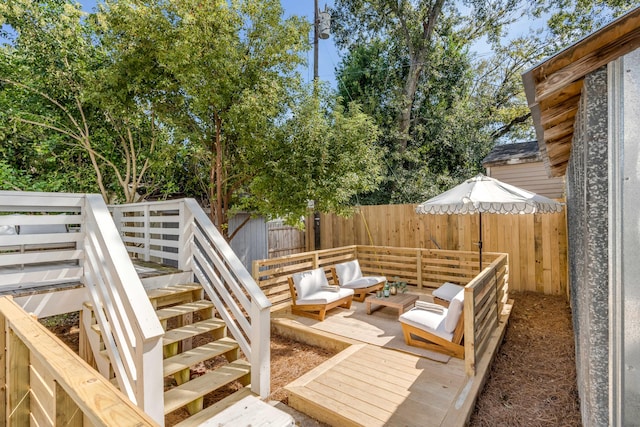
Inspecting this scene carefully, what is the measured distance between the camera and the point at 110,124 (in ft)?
20.9

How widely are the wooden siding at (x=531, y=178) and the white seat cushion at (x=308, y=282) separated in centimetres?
710

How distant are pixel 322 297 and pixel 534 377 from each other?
2891 millimetres

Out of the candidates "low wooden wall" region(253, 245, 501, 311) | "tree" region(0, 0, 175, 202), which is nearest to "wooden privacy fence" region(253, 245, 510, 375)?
"low wooden wall" region(253, 245, 501, 311)

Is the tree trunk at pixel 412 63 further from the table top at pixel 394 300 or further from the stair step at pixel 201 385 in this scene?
the stair step at pixel 201 385

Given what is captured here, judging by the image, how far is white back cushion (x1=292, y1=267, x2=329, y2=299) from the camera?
5.31 metres

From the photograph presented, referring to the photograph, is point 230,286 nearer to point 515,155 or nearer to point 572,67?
point 572,67

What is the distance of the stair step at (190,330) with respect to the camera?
3.18 meters

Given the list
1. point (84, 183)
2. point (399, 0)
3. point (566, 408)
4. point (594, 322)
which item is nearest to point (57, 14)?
point (84, 183)

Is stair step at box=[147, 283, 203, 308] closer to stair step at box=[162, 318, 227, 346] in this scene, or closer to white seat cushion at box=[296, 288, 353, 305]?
stair step at box=[162, 318, 227, 346]

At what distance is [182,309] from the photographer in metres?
3.65

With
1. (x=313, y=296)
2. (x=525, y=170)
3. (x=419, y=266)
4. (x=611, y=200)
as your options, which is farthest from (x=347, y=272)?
(x=525, y=170)

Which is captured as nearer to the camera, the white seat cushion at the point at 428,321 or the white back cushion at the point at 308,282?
the white seat cushion at the point at 428,321

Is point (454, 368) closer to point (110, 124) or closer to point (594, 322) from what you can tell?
point (594, 322)

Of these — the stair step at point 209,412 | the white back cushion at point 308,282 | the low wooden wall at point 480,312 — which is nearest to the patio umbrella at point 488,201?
the low wooden wall at point 480,312
